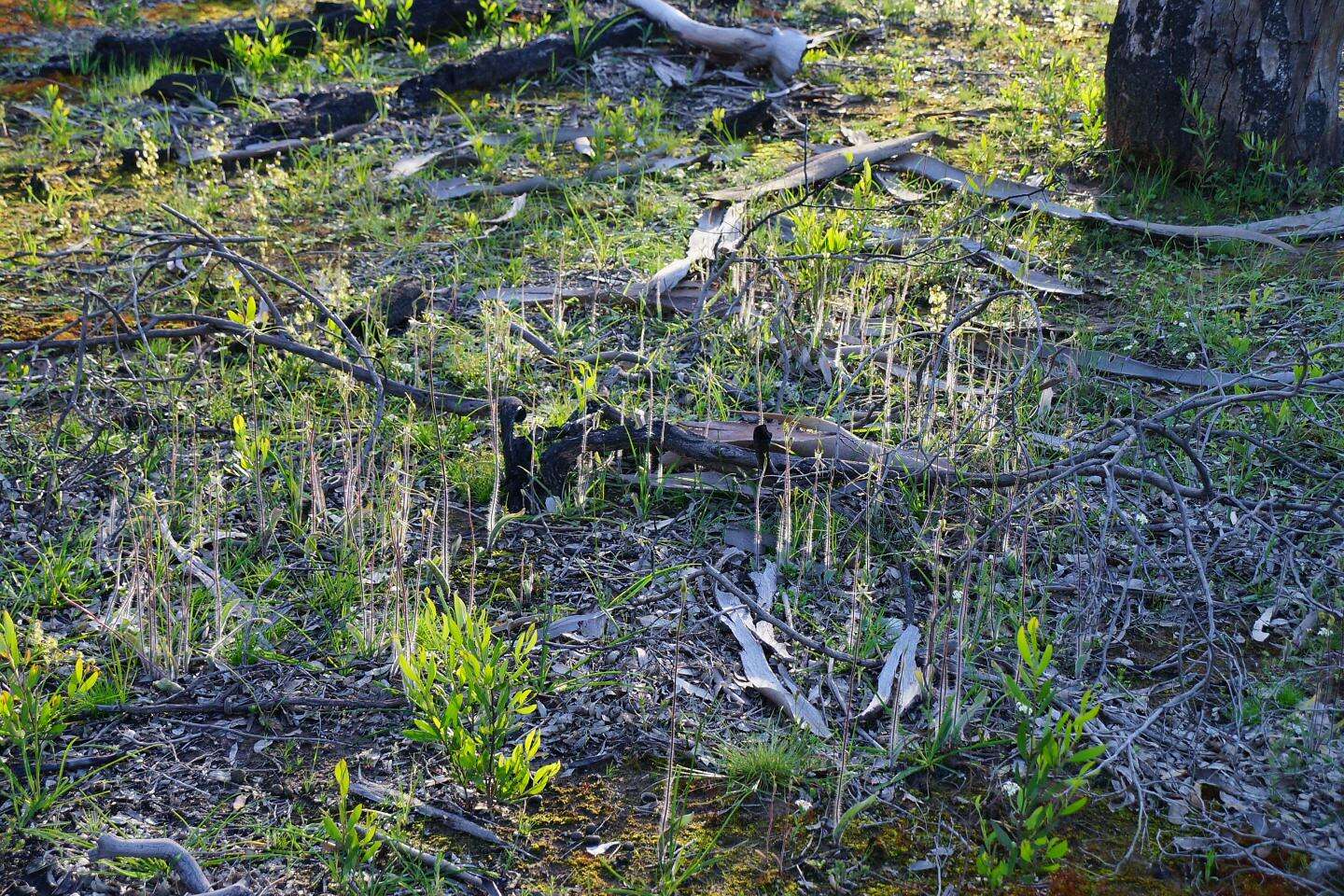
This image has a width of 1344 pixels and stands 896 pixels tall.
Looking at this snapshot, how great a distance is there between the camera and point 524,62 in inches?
306

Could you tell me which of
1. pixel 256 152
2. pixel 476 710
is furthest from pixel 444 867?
pixel 256 152

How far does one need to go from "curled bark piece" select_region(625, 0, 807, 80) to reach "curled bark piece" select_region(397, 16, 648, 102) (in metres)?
0.51

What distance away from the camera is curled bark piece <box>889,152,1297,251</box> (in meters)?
5.28

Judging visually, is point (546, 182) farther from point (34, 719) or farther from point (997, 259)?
point (34, 719)

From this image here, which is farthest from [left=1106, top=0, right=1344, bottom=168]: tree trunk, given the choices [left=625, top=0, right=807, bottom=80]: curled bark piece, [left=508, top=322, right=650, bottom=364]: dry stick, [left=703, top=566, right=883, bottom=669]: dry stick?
[left=703, top=566, right=883, bottom=669]: dry stick

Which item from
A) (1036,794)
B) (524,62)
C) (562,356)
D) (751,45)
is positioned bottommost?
(1036,794)

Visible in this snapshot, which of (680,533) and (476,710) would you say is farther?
(680,533)

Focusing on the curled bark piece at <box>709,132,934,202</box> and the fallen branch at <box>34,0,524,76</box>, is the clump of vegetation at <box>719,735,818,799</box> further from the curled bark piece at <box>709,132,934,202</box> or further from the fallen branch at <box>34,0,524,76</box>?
the fallen branch at <box>34,0,524,76</box>

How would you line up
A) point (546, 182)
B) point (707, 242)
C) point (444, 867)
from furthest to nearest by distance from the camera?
point (546, 182) → point (707, 242) → point (444, 867)

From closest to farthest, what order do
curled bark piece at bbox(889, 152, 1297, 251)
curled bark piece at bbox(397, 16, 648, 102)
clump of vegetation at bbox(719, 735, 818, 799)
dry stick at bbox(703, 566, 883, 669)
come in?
clump of vegetation at bbox(719, 735, 818, 799), dry stick at bbox(703, 566, 883, 669), curled bark piece at bbox(889, 152, 1297, 251), curled bark piece at bbox(397, 16, 648, 102)

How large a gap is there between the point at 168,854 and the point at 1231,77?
221 inches

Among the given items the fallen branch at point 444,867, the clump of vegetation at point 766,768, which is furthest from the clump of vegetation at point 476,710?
the clump of vegetation at point 766,768

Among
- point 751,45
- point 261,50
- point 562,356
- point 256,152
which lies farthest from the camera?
point 751,45

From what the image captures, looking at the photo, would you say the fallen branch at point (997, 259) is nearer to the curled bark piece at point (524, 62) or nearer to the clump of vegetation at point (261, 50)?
the curled bark piece at point (524, 62)
